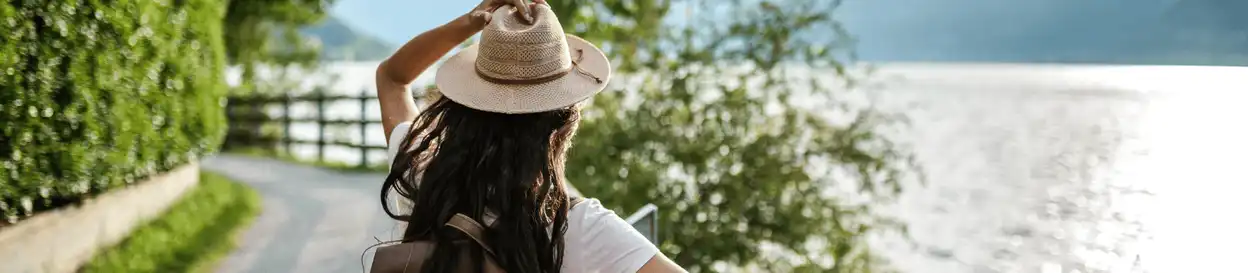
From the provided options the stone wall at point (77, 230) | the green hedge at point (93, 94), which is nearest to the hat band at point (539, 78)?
the green hedge at point (93, 94)

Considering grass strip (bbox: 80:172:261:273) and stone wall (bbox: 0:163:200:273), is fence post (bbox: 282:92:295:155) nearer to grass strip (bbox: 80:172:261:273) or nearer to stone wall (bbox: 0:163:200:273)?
grass strip (bbox: 80:172:261:273)

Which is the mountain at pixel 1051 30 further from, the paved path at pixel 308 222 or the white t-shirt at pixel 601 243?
the white t-shirt at pixel 601 243

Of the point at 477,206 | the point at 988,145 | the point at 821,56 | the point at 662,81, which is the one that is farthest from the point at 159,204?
the point at 988,145

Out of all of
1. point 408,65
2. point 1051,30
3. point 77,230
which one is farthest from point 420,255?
point 1051,30

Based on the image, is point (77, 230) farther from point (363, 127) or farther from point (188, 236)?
point (363, 127)

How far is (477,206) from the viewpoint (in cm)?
181

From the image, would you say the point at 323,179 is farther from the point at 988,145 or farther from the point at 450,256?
the point at 988,145

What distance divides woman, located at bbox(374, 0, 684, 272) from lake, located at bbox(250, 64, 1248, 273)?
5344mm

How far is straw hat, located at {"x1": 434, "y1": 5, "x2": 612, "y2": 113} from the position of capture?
5.99 ft

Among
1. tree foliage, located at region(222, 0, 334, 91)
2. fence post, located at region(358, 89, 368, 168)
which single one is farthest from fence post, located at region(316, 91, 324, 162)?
tree foliage, located at region(222, 0, 334, 91)

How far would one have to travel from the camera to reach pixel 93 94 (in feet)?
18.2

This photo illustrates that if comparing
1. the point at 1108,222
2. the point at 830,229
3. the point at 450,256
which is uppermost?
the point at 450,256

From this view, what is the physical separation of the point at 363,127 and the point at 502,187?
14107mm

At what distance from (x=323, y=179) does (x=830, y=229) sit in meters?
6.33
